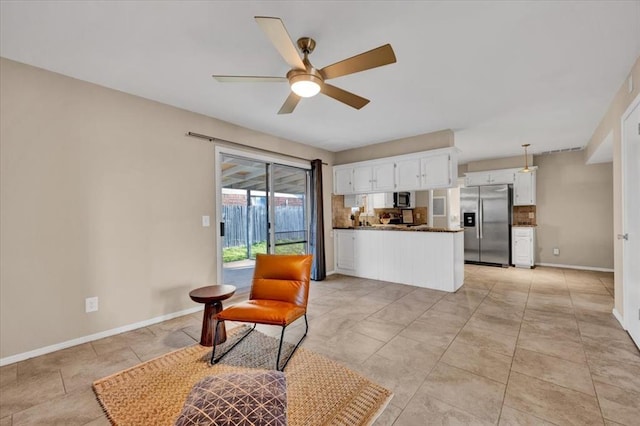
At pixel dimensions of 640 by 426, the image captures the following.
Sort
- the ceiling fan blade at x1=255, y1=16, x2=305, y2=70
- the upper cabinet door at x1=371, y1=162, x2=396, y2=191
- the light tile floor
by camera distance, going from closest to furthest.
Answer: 1. the ceiling fan blade at x1=255, y1=16, x2=305, y2=70
2. the light tile floor
3. the upper cabinet door at x1=371, y1=162, x2=396, y2=191

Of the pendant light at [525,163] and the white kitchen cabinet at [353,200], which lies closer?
the pendant light at [525,163]

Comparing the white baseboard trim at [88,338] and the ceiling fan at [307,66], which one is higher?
the ceiling fan at [307,66]

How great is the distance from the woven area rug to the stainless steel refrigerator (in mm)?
5400

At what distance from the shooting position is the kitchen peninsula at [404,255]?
4.18 metres

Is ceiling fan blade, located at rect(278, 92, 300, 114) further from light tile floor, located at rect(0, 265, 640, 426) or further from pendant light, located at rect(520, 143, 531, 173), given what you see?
pendant light, located at rect(520, 143, 531, 173)

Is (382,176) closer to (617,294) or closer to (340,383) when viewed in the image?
(617,294)

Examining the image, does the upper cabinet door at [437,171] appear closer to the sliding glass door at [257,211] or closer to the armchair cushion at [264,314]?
the sliding glass door at [257,211]

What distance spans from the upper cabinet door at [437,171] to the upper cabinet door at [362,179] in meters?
1.02

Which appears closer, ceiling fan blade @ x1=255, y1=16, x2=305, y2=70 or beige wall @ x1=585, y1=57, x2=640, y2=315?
ceiling fan blade @ x1=255, y1=16, x2=305, y2=70

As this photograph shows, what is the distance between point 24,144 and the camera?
234 centimetres

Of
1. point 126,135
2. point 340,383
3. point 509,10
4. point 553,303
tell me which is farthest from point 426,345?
point 126,135

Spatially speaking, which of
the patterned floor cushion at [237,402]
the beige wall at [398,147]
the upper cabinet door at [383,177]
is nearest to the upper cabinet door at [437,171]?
the beige wall at [398,147]

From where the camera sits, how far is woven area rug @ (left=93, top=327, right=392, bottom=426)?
164 centimetres

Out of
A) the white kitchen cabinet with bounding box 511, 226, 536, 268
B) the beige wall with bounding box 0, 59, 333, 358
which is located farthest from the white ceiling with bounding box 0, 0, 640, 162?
the white kitchen cabinet with bounding box 511, 226, 536, 268
